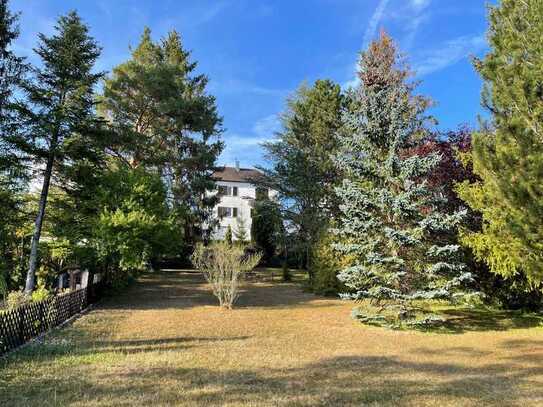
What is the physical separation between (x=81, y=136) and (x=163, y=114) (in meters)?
12.0

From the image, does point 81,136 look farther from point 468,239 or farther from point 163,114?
point 468,239

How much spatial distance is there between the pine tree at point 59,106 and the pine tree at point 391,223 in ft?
35.9

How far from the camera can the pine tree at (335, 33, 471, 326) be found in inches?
470

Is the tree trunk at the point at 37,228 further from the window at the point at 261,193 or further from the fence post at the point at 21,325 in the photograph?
the window at the point at 261,193

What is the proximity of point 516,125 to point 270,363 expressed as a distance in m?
7.51

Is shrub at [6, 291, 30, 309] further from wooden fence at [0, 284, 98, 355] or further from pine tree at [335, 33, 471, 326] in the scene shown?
pine tree at [335, 33, 471, 326]

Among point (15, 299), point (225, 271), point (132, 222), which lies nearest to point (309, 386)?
point (15, 299)

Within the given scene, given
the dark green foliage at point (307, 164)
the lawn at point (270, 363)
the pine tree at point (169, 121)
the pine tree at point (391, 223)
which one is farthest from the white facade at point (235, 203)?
the pine tree at point (391, 223)

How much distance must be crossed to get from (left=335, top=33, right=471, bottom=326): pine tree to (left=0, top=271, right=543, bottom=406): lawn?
4.52 feet

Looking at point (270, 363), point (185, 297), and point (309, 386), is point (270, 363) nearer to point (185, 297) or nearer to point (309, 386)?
point (309, 386)

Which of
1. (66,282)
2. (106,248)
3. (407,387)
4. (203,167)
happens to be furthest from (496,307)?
(203,167)

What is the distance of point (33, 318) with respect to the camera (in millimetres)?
9867

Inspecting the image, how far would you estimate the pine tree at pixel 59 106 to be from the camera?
15.9 meters

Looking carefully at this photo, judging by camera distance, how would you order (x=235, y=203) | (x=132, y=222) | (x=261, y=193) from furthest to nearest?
(x=235, y=203) → (x=261, y=193) → (x=132, y=222)
